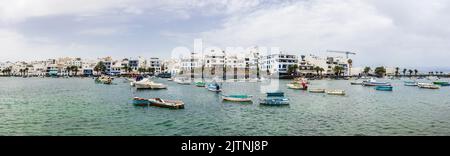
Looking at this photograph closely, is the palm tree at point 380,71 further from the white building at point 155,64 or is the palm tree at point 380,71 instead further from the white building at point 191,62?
the white building at point 155,64

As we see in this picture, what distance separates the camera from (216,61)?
15612cm

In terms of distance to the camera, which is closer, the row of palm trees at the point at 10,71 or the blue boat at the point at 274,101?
the blue boat at the point at 274,101

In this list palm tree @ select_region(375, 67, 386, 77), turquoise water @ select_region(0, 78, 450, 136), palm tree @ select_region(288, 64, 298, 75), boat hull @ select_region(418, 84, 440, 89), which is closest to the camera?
turquoise water @ select_region(0, 78, 450, 136)

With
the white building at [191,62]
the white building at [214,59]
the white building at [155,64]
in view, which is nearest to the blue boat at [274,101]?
the white building at [191,62]

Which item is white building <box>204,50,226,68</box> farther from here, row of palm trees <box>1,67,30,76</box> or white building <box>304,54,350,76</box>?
row of palm trees <box>1,67,30,76</box>

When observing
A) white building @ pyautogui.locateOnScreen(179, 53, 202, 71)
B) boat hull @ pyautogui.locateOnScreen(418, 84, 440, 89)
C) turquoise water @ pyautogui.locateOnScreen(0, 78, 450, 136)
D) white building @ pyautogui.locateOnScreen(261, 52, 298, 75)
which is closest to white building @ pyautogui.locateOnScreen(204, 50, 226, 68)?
white building @ pyautogui.locateOnScreen(179, 53, 202, 71)

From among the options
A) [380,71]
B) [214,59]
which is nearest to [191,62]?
[214,59]

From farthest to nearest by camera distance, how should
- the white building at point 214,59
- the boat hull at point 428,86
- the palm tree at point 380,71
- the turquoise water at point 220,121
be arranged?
the palm tree at point 380,71
the white building at point 214,59
the boat hull at point 428,86
the turquoise water at point 220,121

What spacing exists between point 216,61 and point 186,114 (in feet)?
412

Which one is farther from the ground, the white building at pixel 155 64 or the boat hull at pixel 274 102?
the white building at pixel 155 64

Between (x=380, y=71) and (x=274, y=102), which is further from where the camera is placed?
(x=380, y=71)

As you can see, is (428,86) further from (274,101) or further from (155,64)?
(155,64)
